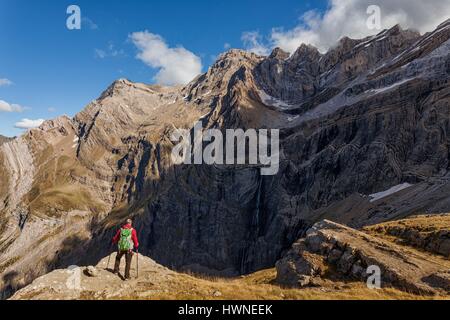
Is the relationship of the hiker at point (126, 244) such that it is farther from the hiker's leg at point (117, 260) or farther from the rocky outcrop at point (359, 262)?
the rocky outcrop at point (359, 262)

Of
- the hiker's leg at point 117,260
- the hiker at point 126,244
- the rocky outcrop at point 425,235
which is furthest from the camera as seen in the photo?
the rocky outcrop at point 425,235

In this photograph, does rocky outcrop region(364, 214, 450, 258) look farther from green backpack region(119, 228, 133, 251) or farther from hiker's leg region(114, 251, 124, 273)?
hiker's leg region(114, 251, 124, 273)

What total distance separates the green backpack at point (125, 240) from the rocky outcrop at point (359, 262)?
12.3 meters

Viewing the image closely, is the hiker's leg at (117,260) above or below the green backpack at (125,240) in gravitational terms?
below

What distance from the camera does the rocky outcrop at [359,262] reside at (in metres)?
22.7

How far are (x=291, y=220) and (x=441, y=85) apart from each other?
304ft

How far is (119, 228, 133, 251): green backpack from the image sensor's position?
22.0 meters

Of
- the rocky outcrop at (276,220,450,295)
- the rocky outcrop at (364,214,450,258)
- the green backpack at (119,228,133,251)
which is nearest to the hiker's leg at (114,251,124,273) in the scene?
the green backpack at (119,228,133,251)

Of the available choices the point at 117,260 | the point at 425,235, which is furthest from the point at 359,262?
the point at 117,260

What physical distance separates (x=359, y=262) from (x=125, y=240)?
629 inches

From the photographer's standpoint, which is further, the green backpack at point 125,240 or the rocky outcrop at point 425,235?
the rocky outcrop at point 425,235

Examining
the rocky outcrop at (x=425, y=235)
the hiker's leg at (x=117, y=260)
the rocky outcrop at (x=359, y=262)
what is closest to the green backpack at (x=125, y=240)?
the hiker's leg at (x=117, y=260)
